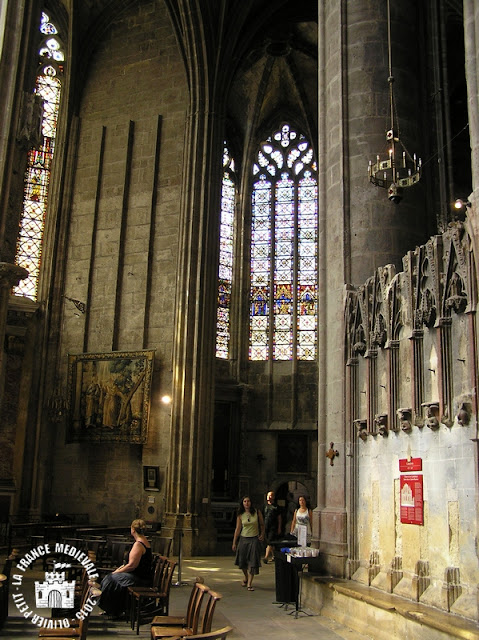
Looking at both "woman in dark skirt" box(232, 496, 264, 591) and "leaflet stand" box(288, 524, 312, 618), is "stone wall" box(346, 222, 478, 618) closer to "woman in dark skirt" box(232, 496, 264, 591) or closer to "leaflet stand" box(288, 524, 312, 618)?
"leaflet stand" box(288, 524, 312, 618)

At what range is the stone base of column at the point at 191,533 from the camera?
59.2 feet

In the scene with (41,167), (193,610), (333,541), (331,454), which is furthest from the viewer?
(41,167)

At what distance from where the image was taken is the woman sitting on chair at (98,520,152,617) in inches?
308

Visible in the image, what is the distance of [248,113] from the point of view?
2762cm

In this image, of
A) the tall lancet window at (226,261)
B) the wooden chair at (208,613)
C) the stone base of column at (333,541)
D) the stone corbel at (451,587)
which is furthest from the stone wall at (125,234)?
the wooden chair at (208,613)

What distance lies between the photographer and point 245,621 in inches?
353

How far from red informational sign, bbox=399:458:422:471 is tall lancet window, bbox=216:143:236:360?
651 inches

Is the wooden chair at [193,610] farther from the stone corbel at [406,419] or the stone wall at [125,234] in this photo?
the stone wall at [125,234]

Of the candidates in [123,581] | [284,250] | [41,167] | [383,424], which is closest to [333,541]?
[383,424]

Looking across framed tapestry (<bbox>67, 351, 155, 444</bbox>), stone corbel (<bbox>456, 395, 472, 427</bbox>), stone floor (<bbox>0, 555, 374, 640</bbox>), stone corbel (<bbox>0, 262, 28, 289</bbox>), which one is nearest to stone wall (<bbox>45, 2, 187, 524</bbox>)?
framed tapestry (<bbox>67, 351, 155, 444</bbox>)

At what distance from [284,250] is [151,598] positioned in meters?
20.1

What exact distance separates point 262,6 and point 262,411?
13.9m

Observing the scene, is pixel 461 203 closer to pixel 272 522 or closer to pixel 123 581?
pixel 123 581

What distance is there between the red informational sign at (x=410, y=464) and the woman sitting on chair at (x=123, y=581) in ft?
10.7
